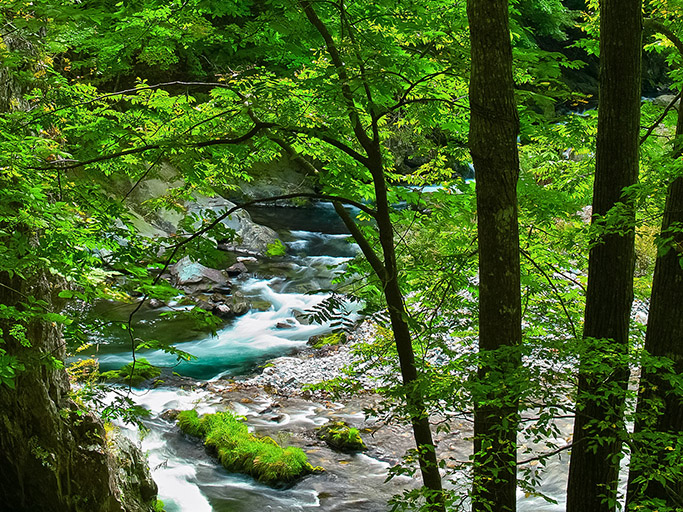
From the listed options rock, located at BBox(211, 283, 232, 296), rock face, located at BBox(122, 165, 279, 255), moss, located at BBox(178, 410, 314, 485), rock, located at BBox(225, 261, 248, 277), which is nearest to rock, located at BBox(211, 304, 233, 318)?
rock, located at BBox(211, 283, 232, 296)

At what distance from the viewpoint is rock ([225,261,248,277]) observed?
12.7m

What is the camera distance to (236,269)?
12.7m

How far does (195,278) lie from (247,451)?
6046 millimetres

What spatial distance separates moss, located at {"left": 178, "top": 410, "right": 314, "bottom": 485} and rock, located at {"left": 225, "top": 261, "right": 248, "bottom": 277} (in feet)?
19.3

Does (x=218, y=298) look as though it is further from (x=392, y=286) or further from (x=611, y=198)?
(x=611, y=198)

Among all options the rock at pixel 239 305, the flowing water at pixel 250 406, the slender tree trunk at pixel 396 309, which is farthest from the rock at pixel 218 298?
the slender tree trunk at pixel 396 309

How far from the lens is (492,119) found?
2635 mm

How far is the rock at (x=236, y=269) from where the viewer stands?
12.7m

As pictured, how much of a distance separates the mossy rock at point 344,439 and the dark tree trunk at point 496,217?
13.3ft

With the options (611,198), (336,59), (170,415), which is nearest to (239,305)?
(170,415)

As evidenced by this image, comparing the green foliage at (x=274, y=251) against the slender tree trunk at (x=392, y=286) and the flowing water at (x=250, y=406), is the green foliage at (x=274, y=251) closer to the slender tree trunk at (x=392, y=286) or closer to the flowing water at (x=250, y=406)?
the flowing water at (x=250, y=406)

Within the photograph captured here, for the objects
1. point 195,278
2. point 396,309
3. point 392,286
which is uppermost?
point 195,278

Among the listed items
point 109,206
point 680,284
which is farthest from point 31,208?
point 680,284

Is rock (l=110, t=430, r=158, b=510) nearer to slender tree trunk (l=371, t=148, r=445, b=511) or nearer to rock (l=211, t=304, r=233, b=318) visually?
slender tree trunk (l=371, t=148, r=445, b=511)
